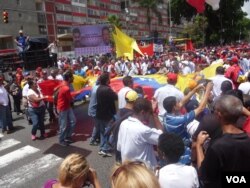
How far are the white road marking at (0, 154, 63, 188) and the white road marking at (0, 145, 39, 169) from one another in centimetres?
60

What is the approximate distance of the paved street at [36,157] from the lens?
7465 mm

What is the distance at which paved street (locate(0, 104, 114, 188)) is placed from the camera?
746 cm

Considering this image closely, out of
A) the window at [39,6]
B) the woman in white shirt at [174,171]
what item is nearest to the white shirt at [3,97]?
the woman in white shirt at [174,171]

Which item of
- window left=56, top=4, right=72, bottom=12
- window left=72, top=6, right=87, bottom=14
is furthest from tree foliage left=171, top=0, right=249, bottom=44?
window left=72, top=6, right=87, bottom=14

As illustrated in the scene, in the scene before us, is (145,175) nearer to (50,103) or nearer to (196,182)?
(196,182)

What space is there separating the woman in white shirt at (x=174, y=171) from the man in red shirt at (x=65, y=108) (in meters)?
5.70

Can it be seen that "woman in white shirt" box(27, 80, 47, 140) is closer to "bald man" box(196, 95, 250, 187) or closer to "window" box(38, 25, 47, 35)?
"bald man" box(196, 95, 250, 187)

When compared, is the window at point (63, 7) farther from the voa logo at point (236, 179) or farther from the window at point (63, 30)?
the voa logo at point (236, 179)

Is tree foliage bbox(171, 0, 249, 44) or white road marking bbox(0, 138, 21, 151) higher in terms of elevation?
tree foliage bbox(171, 0, 249, 44)

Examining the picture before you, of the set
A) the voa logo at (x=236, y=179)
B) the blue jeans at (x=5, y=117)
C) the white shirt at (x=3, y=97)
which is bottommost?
the blue jeans at (x=5, y=117)

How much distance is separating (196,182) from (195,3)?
6.76m

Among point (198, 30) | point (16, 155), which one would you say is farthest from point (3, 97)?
point (198, 30)

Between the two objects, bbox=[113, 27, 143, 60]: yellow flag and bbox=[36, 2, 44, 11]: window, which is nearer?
bbox=[113, 27, 143, 60]: yellow flag

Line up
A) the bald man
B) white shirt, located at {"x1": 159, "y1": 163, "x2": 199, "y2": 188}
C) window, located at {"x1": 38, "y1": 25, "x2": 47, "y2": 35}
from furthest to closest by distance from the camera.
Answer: window, located at {"x1": 38, "y1": 25, "x2": 47, "y2": 35} → white shirt, located at {"x1": 159, "y1": 163, "x2": 199, "y2": 188} → the bald man
